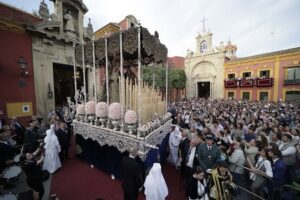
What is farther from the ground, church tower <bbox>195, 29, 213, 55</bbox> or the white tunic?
church tower <bbox>195, 29, 213, 55</bbox>

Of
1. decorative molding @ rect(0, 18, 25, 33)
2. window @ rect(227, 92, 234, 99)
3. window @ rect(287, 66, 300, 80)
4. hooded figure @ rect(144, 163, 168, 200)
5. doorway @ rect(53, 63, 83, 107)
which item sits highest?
decorative molding @ rect(0, 18, 25, 33)

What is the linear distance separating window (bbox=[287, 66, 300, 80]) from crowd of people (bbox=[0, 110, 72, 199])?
27.9 metres

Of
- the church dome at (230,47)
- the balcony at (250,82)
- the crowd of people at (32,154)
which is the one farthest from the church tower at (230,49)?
the crowd of people at (32,154)

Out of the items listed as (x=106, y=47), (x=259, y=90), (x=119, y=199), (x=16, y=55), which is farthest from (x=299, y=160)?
(x=259, y=90)

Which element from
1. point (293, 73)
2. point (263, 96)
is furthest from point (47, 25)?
point (293, 73)

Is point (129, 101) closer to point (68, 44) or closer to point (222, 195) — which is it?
point (222, 195)

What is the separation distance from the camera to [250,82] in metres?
23.6

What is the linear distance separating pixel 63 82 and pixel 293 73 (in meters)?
28.7

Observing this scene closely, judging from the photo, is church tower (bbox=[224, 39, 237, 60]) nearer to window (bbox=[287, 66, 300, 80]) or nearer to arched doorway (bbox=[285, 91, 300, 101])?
window (bbox=[287, 66, 300, 80])

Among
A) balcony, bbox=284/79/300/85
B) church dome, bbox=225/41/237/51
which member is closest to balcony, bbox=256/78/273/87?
balcony, bbox=284/79/300/85

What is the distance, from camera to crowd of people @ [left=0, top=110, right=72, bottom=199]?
3.25 meters

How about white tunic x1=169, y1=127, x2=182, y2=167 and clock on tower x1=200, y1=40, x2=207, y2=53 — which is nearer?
A: white tunic x1=169, y1=127, x2=182, y2=167

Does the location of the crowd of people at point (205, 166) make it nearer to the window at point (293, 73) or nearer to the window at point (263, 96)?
the window at point (293, 73)

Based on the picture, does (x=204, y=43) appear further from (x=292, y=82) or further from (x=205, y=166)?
(x=205, y=166)
